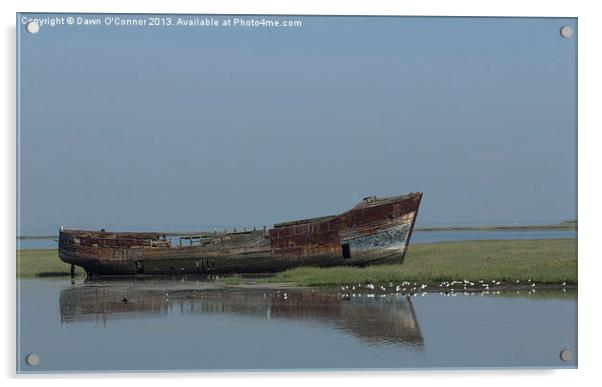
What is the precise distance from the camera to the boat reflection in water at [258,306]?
844 centimetres

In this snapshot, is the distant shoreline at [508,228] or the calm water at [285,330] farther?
the distant shoreline at [508,228]

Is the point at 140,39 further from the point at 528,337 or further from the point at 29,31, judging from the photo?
the point at 528,337

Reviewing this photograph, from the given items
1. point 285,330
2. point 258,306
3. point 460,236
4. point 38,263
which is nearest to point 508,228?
point 460,236

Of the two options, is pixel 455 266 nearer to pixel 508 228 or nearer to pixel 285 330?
pixel 508 228

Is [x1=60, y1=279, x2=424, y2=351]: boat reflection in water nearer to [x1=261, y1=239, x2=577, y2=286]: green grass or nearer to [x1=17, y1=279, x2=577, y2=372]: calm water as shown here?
[x1=17, y1=279, x2=577, y2=372]: calm water

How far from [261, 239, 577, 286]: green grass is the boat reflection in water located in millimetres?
263

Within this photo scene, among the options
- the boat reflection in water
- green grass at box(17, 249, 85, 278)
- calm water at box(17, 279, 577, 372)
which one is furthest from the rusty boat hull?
calm water at box(17, 279, 577, 372)

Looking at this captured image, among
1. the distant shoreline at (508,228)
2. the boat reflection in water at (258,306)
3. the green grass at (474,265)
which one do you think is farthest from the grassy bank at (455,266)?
the boat reflection in water at (258,306)

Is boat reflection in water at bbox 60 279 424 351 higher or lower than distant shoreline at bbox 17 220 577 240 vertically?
lower

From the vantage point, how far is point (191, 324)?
8453 mm

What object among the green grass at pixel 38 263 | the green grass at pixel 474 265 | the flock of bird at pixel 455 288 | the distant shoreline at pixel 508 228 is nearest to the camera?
the green grass at pixel 38 263

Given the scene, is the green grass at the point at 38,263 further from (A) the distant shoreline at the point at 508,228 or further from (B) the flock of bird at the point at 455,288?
(B) the flock of bird at the point at 455,288

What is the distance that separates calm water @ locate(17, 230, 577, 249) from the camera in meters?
8.24

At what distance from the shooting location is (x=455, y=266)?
8828mm
